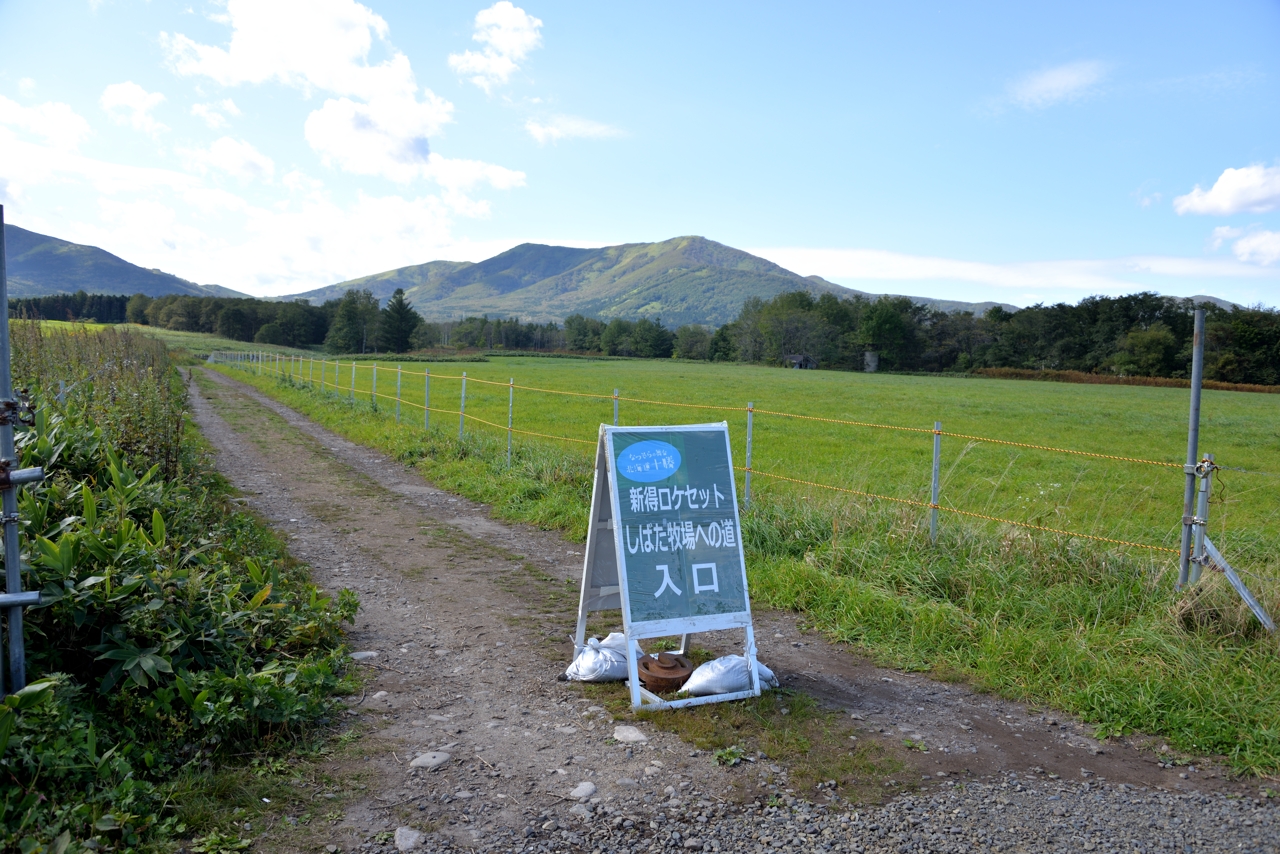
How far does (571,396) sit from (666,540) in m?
29.2

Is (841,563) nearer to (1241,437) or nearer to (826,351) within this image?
(1241,437)

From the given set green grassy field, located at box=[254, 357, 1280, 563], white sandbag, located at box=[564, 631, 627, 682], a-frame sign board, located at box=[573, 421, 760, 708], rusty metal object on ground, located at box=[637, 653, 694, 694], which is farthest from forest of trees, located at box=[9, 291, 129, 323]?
rusty metal object on ground, located at box=[637, 653, 694, 694]

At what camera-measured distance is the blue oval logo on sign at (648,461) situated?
478cm

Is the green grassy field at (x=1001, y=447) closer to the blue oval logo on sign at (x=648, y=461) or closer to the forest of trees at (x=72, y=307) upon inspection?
the blue oval logo on sign at (x=648, y=461)

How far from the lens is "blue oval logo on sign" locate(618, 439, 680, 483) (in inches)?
188

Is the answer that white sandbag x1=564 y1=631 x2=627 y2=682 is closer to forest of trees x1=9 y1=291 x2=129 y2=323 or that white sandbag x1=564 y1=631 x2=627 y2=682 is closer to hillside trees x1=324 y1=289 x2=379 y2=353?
forest of trees x1=9 y1=291 x2=129 y2=323

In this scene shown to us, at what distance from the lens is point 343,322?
368 feet

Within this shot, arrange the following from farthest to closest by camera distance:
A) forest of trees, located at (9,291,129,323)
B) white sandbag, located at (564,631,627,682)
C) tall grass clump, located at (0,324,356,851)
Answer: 1. forest of trees, located at (9,291,129,323)
2. white sandbag, located at (564,631,627,682)
3. tall grass clump, located at (0,324,356,851)

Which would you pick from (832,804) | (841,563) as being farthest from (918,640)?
(832,804)

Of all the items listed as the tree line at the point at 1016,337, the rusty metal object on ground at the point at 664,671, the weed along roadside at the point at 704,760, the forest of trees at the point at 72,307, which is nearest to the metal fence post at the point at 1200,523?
the weed along roadside at the point at 704,760

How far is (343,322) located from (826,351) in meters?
66.7

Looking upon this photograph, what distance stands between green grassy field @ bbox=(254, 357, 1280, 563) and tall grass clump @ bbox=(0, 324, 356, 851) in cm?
558

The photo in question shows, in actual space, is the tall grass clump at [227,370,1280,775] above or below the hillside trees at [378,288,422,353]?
below

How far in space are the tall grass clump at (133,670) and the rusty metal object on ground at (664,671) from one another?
1682 millimetres
